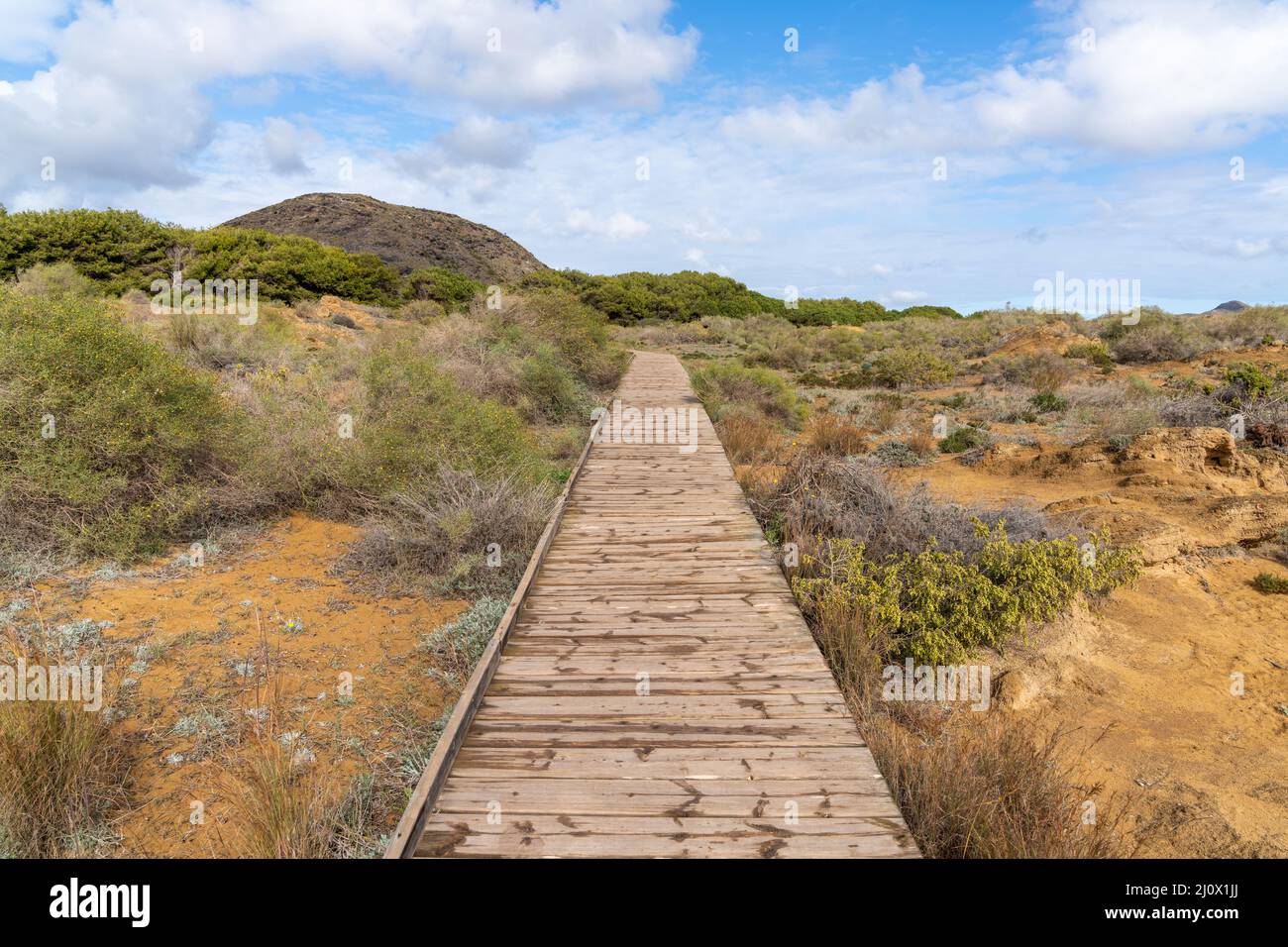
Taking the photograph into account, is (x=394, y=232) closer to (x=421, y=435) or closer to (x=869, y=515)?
(x=421, y=435)

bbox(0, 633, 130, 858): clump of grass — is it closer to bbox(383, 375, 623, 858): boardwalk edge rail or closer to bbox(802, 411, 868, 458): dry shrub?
bbox(383, 375, 623, 858): boardwalk edge rail

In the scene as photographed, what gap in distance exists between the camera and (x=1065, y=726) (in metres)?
4.27

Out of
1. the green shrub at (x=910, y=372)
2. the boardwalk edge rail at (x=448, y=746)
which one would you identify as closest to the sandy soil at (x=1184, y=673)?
the boardwalk edge rail at (x=448, y=746)

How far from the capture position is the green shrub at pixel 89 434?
5.75 meters

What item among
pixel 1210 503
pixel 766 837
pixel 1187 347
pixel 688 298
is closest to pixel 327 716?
pixel 766 837

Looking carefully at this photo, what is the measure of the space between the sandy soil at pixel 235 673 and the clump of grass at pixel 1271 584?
732 centimetres

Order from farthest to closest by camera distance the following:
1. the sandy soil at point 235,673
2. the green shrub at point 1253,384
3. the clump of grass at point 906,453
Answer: the green shrub at point 1253,384
the clump of grass at point 906,453
the sandy soil at point 235,673

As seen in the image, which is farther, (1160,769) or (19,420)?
(19,420)

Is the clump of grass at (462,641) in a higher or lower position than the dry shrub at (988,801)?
higher

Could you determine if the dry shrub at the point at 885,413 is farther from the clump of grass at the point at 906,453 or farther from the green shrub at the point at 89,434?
the green shrub at the point at 89,434

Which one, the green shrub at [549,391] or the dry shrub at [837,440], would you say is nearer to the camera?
the dry shrub at [837,440]
